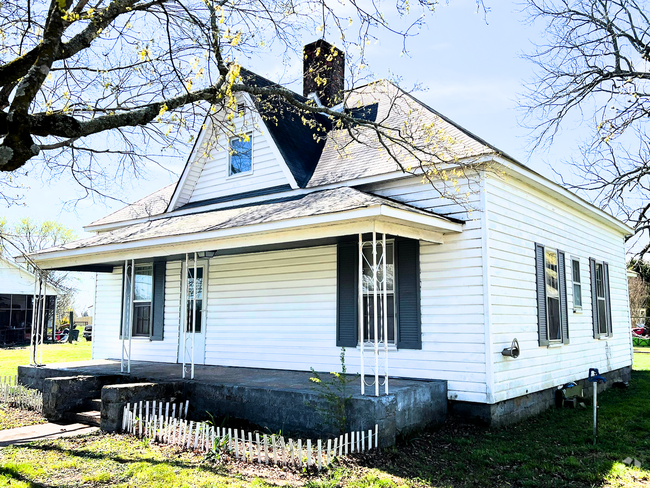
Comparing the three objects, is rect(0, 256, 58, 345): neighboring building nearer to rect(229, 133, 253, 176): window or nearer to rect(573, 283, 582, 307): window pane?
rect(229, 133, 253, 176): window

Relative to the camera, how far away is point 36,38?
862 centimetres

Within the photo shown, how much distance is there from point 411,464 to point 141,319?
916 cm

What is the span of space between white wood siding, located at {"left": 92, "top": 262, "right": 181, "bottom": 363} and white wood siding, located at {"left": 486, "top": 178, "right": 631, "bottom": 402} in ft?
24.7

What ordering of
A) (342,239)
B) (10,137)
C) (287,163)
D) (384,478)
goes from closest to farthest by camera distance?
(10,137)
(384,478)
(342,239)
(287,163)

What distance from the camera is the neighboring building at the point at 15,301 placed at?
30750mm

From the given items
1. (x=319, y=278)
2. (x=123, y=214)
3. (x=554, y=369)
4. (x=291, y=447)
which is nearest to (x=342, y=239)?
(x=319, y=278)

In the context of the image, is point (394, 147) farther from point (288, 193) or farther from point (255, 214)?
point (255, 214)

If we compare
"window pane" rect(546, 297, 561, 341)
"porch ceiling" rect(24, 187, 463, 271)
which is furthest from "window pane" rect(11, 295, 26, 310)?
"window pane" rect(546, 297, 561, 341)

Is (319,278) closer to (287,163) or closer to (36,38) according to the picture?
(287,163)

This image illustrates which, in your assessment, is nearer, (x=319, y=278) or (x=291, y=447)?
(x=291, y=447)

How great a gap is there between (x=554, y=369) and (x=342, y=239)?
4.97 meters

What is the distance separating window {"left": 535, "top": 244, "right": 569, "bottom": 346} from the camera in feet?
34.0

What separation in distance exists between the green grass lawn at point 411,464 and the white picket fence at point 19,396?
2.98 m

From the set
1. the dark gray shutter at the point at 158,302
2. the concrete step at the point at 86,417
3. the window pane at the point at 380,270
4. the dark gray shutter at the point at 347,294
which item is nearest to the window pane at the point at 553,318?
the window pane at the point at 380,270
